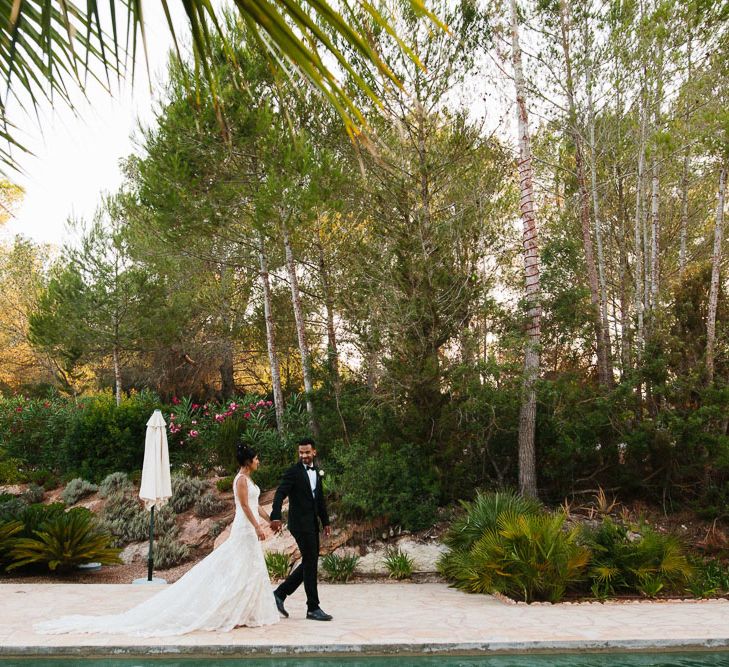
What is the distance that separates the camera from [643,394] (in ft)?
43.9

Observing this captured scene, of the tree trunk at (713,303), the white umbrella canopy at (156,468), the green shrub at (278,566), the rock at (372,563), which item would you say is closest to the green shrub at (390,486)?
the rock at (372,563)

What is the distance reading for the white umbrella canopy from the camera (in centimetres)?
1045

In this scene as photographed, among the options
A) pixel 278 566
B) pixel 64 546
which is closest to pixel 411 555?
pixel 278 566

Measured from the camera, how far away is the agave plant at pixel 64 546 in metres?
10.5

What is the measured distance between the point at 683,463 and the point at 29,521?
1084 cm

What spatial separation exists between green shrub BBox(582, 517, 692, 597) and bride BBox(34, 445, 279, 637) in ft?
14.4

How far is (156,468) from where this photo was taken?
10.5 m

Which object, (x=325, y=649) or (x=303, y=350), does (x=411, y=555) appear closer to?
(x=325, y=649)

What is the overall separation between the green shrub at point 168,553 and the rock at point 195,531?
384 mm

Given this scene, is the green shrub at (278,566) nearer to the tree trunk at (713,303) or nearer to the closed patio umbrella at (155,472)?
the closed patio umbrella at (155,472)

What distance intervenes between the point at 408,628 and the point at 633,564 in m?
3.73

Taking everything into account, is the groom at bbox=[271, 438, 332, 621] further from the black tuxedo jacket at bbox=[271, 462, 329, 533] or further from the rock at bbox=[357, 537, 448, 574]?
the rock at bbox=[357, 537, 448, 574]

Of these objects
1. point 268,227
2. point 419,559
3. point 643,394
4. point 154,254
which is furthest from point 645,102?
point 154,254

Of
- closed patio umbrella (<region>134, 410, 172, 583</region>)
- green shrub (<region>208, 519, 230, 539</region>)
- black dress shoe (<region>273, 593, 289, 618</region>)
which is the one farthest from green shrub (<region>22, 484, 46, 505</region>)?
black dress shoe (<region>273, 593, 289, 618</region>)
